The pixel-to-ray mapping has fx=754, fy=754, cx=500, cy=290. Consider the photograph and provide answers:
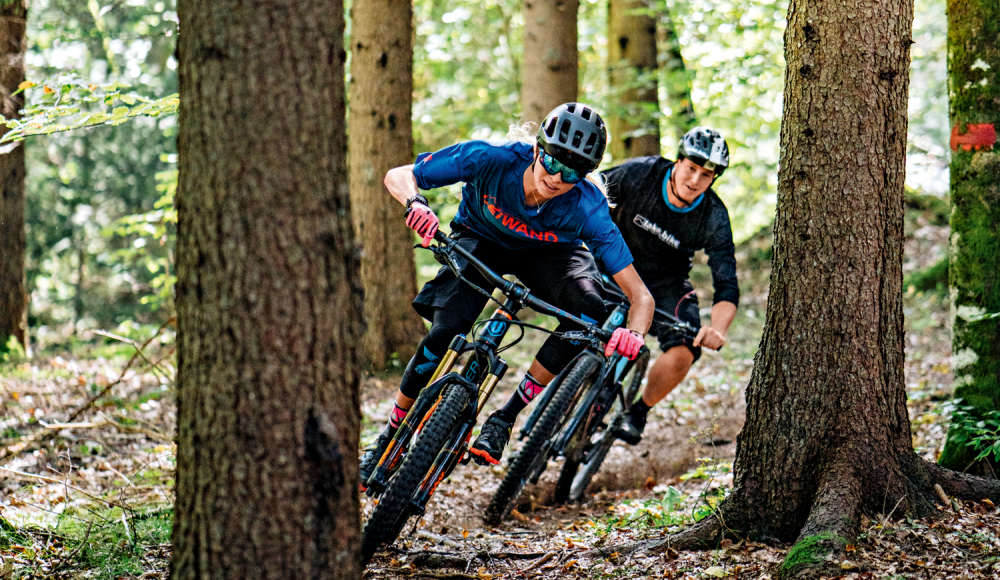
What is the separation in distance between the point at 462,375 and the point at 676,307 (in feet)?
7.27

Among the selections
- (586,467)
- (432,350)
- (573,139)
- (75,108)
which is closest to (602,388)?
(586,467)

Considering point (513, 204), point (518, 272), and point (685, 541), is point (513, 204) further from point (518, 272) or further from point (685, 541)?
point (685, 541)

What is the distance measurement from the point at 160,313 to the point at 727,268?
14.7m

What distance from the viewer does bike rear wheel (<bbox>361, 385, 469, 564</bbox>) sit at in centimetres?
357

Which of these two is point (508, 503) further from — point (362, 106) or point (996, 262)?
point (362, 106)

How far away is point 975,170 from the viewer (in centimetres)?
451

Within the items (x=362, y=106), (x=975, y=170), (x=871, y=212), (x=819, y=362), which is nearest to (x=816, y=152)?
(x=871, y=212)

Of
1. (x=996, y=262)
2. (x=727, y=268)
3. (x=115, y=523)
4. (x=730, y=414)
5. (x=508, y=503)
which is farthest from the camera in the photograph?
(x=730, y=414)

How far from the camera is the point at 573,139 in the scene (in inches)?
159

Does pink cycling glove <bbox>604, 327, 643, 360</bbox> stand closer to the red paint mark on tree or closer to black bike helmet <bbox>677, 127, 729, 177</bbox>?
black bike helmet <bbox>677, 127, 729, 177</bbox>

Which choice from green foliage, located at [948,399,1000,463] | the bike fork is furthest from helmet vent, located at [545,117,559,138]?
green foliage, located at [948,399,1000,463]

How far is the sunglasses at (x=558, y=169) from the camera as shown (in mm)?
4090

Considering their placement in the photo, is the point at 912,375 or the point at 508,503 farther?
the point at 912,375

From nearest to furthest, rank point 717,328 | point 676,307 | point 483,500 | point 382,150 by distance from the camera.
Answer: point 717,328 < point 483,500 < point 676,307 < point 382,150
